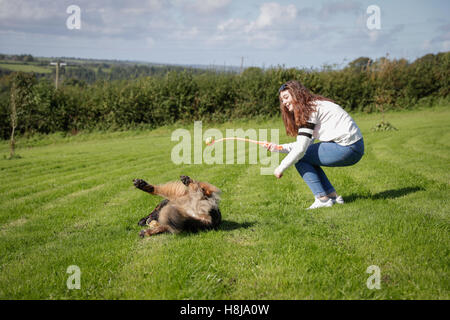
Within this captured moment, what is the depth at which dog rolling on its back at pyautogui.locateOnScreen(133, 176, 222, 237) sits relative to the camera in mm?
4254

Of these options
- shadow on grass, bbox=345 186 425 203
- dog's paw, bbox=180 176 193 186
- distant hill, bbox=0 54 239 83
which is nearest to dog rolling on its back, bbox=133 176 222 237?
dog's paw, bbox=180 176 193 186

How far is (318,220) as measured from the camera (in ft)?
15.5

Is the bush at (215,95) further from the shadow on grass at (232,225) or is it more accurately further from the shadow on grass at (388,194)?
the shadow on grass at (232,225)

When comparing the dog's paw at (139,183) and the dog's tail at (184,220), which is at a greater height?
the dog's paw at (139,183)

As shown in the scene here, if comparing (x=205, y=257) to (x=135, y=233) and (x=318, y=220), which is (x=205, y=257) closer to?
(x=135, y=233)

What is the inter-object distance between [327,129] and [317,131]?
0.15m

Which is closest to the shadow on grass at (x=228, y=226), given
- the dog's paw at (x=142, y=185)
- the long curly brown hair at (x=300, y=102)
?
the dog's paw at (x=142, y=185)

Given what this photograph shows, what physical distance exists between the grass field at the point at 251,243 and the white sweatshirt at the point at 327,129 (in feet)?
3.39

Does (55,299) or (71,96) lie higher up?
(71,96)

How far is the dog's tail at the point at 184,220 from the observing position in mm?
4234

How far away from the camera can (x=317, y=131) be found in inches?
200
